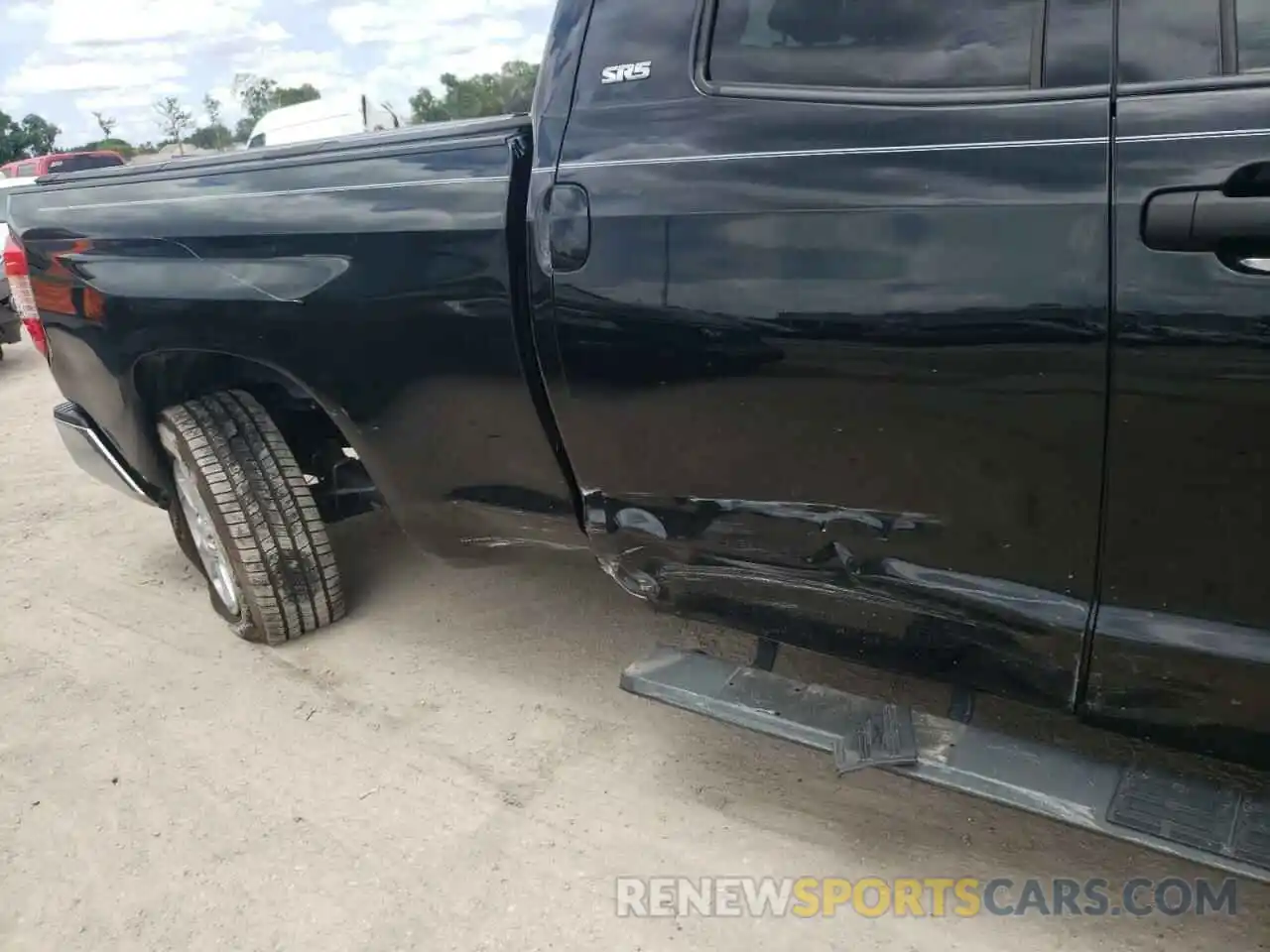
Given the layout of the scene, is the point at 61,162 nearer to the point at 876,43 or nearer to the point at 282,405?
the point at 282,405

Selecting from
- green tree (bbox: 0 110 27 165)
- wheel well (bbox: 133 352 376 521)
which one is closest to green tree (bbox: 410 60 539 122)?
wheel well (bbox: 133 352 376 521)

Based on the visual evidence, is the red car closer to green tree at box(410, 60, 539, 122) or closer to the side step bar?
green tree at box(410, 60, 539, 122)

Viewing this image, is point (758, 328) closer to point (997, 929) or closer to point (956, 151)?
point (956, 151)

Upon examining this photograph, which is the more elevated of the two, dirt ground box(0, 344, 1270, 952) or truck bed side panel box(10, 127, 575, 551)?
truck bed side panel box(10, 127, 575, 551)

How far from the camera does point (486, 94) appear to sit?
498cm

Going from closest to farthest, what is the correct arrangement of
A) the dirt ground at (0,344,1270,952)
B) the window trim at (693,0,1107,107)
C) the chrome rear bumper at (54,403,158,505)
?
the window trim at (693,0,1107,107), the dirt ground at (0,344,1270,952), the chrome rear bumper at (54,403,158,505)

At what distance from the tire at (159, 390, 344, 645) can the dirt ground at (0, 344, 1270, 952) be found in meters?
0.14

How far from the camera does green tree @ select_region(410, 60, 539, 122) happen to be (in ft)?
9.11

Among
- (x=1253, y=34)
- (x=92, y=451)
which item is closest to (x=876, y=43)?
(x=1253, y=34)

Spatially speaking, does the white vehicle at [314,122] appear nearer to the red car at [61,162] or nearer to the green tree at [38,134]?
the red car at [61,162]

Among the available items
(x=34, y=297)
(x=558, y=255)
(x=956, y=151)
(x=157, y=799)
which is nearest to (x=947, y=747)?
(x=956, y=151)

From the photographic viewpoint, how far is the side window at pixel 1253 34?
1.54 m

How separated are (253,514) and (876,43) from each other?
7.38ft

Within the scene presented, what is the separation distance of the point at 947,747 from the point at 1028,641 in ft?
1.00
